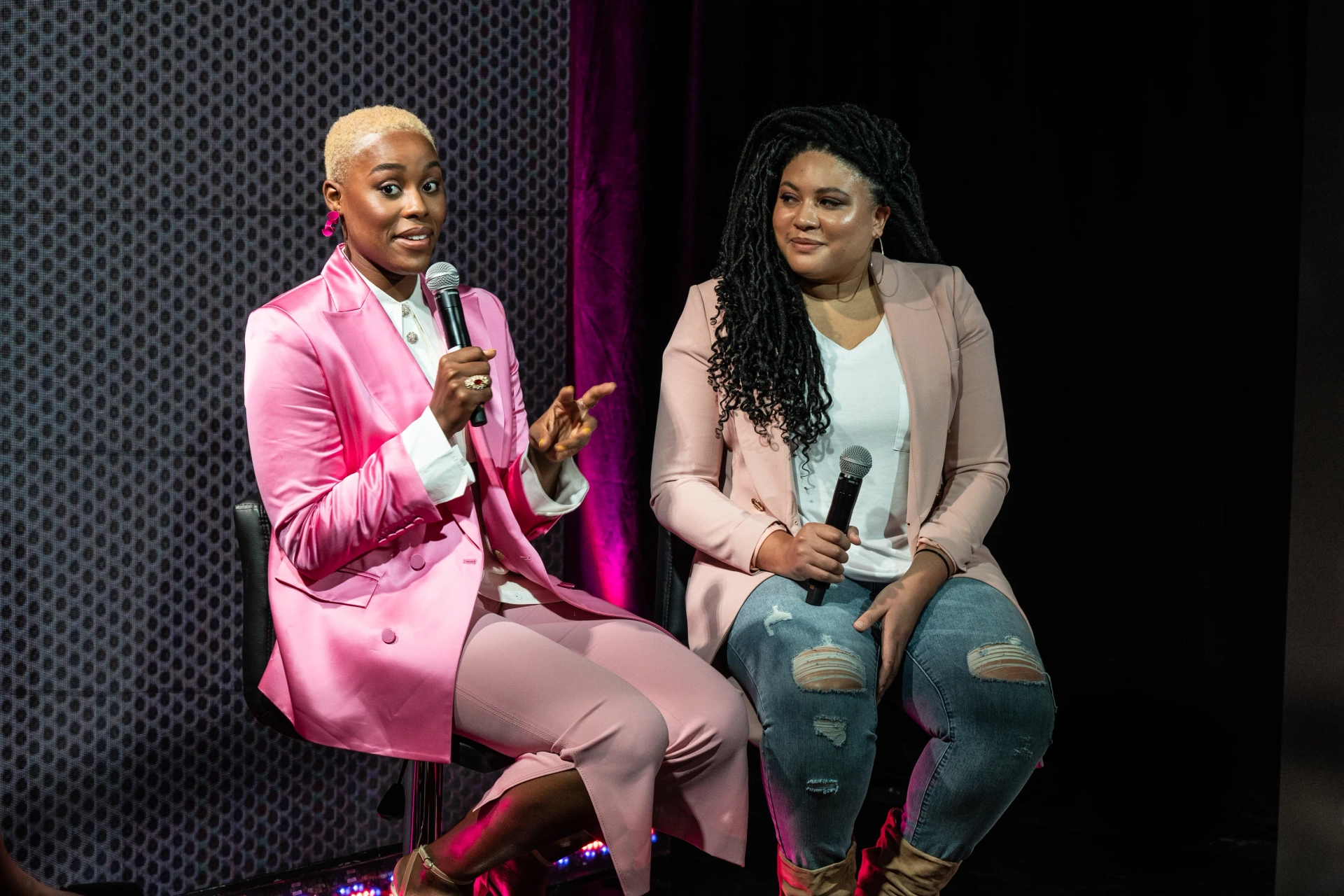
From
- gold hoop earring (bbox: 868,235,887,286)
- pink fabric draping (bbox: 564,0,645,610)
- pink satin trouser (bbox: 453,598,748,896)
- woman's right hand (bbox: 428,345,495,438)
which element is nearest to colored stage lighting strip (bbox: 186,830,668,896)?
pink fabric draping (bbox: 564,0,645,610)

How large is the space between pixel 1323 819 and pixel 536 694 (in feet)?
5.57

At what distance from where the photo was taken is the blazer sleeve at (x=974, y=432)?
90.4 inches

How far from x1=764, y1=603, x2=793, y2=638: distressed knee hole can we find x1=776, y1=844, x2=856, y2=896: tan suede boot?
0.37 metres

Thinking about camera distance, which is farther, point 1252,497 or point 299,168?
point 1252,497

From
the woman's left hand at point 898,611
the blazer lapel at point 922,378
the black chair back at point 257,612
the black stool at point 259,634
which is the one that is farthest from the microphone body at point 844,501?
the black chair back at point 257,612

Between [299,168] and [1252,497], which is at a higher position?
[299,168]

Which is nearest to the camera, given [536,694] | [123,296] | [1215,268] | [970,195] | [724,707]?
[536,694]

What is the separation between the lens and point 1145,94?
116 inches

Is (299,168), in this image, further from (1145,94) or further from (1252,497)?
(1252,497)

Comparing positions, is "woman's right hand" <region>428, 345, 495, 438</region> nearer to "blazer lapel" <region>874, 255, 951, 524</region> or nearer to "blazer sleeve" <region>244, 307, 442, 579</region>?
"blazer sleeve" <region>244, 307, 442, 579</region>

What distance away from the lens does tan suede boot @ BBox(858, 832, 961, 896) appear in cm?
203

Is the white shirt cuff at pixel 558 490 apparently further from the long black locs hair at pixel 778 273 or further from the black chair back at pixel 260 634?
the black chair back at pixel 260 634

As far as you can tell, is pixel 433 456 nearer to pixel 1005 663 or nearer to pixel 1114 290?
pixel 1005 663

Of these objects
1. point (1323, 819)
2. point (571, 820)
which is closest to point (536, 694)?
point (571, 820)
